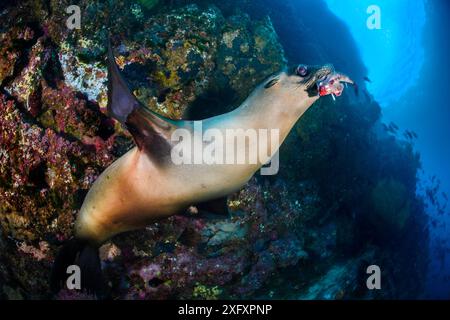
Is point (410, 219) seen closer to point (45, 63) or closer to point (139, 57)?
point (139, 57)

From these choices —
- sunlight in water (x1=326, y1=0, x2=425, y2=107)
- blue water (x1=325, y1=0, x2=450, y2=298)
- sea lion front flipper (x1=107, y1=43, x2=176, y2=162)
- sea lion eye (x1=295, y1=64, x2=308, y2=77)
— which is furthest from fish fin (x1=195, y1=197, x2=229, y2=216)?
sunlight in water (x1=326, y1=0, x2=425, y2=107)

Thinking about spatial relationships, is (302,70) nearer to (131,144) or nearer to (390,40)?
(131,144)

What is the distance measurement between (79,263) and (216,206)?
1530 millimetres

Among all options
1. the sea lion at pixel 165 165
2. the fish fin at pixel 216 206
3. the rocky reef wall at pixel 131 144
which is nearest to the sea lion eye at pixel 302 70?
the sea lion at pixel 165 165

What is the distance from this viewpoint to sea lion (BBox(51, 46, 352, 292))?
2.29 meters

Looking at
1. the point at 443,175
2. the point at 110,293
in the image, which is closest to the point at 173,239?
the point at 110,293

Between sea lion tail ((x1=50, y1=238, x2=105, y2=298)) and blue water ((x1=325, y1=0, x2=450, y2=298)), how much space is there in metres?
15.4

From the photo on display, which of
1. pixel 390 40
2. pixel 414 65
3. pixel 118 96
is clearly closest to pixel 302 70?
pixel 118 96

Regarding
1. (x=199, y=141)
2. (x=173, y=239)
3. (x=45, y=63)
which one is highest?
(x=45, y=63)

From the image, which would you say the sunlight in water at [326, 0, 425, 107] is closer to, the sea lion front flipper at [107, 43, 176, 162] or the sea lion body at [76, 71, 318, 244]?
the sea lion body at [76, 71, 318, 244]

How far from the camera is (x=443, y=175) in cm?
4078

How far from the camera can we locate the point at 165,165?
8.30 feet

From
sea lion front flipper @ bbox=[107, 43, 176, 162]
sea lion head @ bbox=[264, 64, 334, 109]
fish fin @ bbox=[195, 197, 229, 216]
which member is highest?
sea lion head @ bbox=[264, 64, 334, 109]
